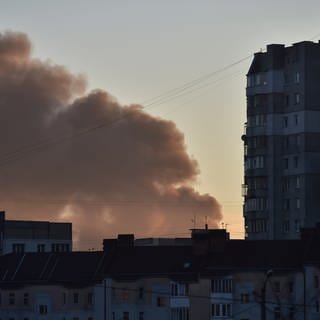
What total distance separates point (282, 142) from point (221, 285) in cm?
5092

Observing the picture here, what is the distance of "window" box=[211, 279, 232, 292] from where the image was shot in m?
136

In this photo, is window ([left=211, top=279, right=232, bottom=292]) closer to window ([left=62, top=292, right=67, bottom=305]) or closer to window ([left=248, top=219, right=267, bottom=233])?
window ([left=62, top=292, right=67, bottom=305])

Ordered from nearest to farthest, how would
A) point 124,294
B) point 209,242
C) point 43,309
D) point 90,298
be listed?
point 209,242 < point 124,294 < point 90,298 < point 43,309

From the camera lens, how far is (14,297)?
152000 mm

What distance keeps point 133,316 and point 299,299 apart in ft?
65.5

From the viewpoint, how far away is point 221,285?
136625 mm

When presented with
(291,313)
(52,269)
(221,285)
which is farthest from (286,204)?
(291,313)

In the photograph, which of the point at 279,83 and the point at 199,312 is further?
the point at 279,83

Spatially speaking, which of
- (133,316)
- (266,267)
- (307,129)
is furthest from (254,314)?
(307,129)

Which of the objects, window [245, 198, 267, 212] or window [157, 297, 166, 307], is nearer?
window [157, 297, 166, 307]

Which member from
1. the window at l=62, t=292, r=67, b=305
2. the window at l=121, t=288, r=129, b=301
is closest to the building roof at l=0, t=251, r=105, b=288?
the window at l=62, t=292, r=67, b=305

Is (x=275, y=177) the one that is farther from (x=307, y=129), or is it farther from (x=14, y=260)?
(x=14, y=260)

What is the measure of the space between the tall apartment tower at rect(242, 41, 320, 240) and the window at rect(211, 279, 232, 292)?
40.8 metres

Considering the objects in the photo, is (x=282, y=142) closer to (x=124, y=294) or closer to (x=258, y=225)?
(x=258, y=225)
